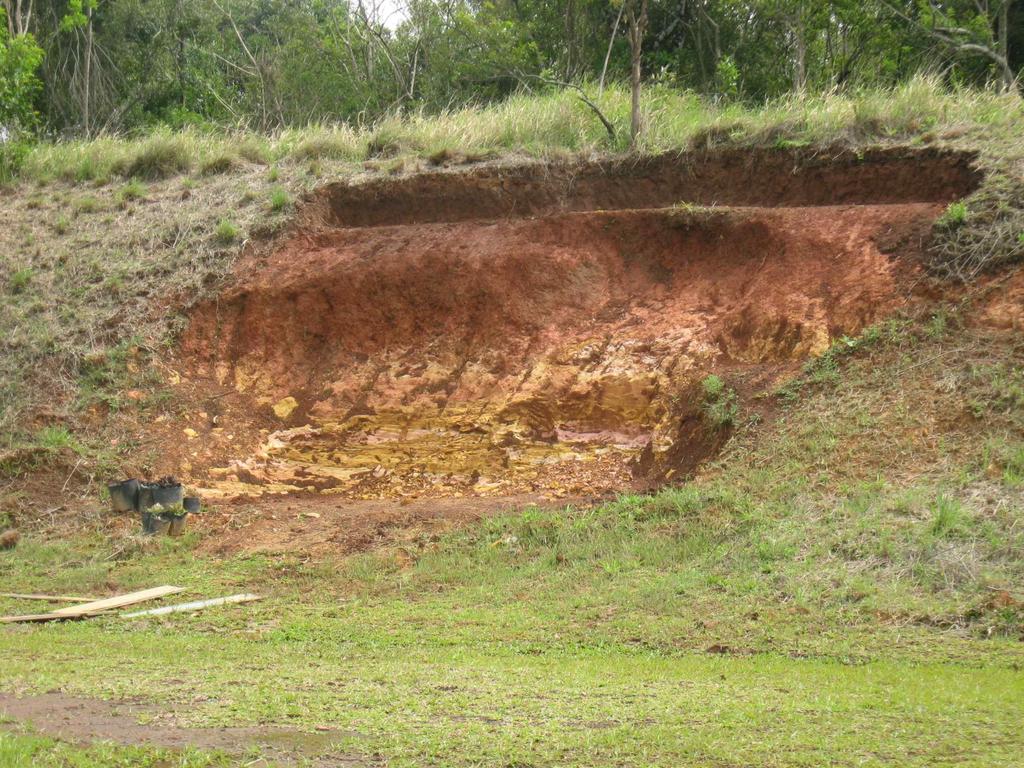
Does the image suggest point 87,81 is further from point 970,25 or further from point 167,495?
point 970,25

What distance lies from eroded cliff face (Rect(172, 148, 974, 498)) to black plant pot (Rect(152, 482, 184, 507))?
3.44 feet

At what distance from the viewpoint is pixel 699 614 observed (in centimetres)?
789

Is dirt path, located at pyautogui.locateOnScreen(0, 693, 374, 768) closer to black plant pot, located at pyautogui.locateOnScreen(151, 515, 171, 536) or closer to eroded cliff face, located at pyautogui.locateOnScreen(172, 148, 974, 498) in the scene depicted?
black plant pot, located at pyautogui.locateOnScreen(151, 515, 171, 536)

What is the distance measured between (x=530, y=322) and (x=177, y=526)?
4.74m

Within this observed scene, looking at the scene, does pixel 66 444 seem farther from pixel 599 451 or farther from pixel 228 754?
pixel 228 754

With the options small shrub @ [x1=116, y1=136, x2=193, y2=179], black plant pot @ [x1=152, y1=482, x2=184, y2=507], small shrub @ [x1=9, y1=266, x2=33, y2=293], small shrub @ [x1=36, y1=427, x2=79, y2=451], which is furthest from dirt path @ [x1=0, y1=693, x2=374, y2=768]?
A: small shrub @ [x1=116, y1=136, x2=193, y2=179]

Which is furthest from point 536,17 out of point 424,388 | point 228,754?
point 228,754

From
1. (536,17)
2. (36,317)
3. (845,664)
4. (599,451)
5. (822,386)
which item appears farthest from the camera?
(536,17)

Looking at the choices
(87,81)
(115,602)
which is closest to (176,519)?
(115,602)

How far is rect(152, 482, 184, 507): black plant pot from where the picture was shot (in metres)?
11.3

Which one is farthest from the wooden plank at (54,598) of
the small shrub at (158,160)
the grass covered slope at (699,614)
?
the small shrub at (158,160)

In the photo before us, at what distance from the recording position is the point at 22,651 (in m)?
7.48

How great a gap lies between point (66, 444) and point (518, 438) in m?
5.19

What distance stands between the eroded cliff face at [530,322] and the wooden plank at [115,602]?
113 inches
